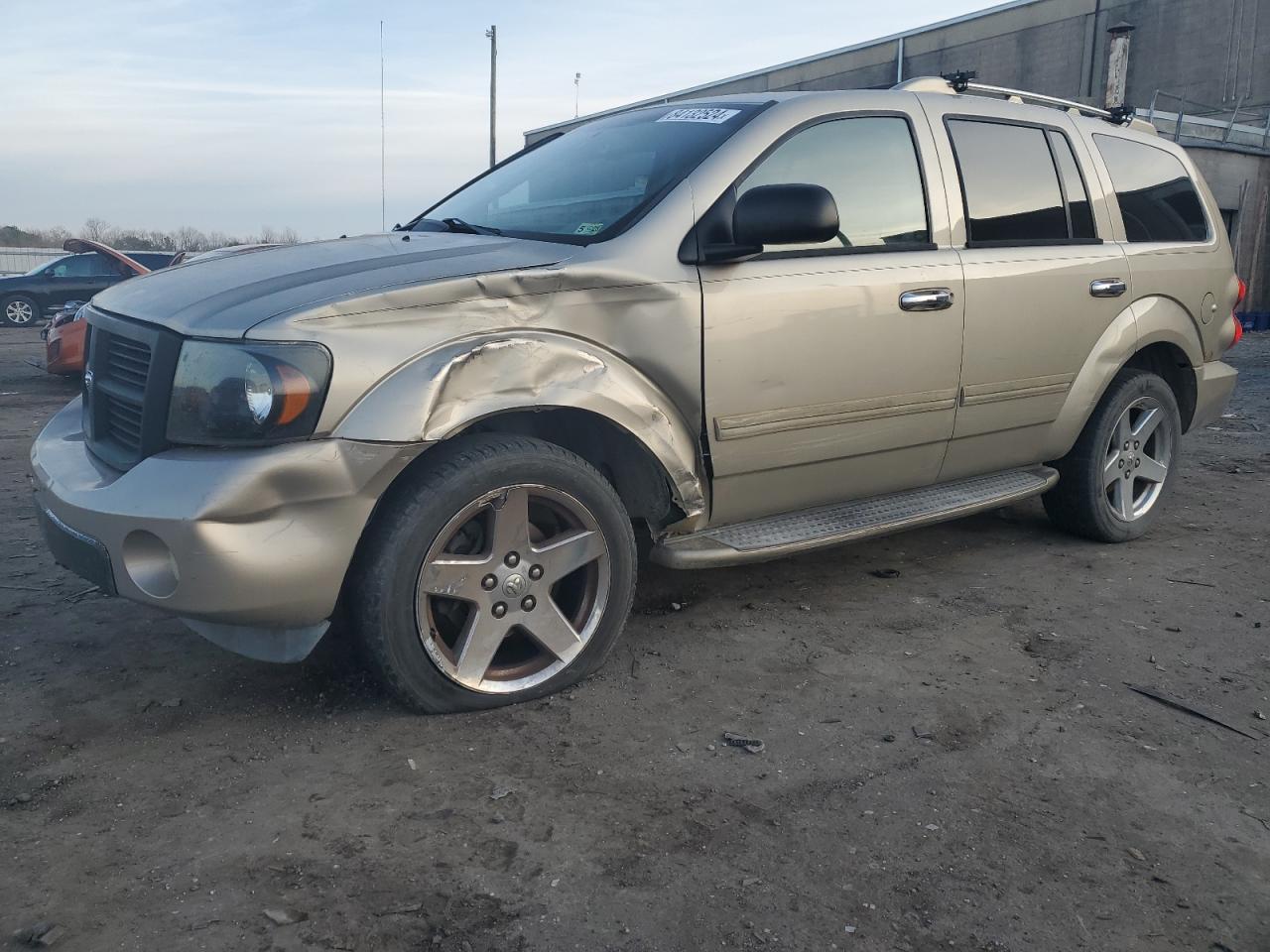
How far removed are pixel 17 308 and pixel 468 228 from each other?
18863 mm

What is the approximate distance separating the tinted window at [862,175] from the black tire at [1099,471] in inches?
55.8

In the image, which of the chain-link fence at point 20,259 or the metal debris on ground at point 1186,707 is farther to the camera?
the chain-link fence at point 20,259

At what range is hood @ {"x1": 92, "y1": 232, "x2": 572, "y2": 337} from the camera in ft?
8.87

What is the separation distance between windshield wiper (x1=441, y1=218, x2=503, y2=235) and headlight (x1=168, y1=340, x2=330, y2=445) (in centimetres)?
114

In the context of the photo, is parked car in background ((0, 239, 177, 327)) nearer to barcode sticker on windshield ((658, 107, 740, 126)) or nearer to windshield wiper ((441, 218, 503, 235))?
windshield wiper ((441, 218, 503, 235))

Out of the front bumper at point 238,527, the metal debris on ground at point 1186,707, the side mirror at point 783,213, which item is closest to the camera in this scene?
the front bumper at point 238,527

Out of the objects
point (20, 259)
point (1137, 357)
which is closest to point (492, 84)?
point (20, 259)

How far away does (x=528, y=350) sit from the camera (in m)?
2.88

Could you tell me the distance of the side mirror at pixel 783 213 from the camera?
315cm

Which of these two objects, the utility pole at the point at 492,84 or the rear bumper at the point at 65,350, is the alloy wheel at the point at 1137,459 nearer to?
the rear bumper at the point at 65,350

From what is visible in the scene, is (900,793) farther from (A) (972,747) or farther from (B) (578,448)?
(B) (578,448)

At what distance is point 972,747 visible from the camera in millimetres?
2816

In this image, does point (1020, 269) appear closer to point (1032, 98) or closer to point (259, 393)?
point (1032, 98)

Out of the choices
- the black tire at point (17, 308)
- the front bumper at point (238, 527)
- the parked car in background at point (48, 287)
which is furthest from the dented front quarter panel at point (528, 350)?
the black tire at point (17, 308)
